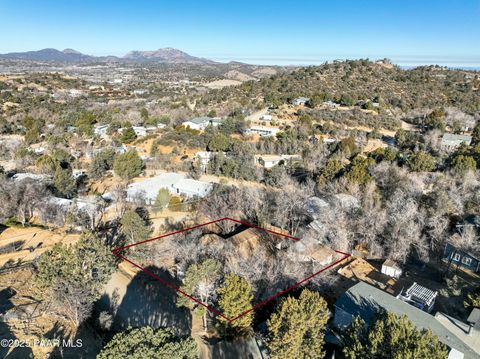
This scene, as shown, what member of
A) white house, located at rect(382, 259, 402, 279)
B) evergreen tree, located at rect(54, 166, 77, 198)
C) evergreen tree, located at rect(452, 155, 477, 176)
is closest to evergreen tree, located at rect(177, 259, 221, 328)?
white house, located at rect(382, 259, 402, 279)

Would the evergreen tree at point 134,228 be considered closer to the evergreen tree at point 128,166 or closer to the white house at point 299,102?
the evergreen tree at point 128,166

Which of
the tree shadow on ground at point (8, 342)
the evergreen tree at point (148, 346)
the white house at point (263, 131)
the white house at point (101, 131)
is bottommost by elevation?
the tree shadow on ground at point (8, 342)

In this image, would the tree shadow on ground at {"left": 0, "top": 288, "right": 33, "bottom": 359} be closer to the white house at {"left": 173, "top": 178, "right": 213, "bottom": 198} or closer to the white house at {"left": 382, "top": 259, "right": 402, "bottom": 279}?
the white house at {"left": 173, "top": 178, "right": 213, "bottom": 198}

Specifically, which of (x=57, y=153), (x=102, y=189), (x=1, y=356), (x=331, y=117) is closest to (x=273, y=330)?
(x=1, y=356)

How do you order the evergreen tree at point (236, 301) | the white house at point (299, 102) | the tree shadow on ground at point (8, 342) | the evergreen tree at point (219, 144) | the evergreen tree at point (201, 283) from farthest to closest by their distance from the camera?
the white house at point (299, 102) < the evergreen tree at point (219, 144) < the evergreen tree at point (201, 283) < the evergreen tree at point (236, 301) < the tree shadow on ground at point (8, 342)

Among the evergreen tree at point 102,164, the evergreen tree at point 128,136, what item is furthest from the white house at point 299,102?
the evergreen tree at point 102,164

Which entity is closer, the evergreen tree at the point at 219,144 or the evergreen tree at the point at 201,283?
the evergreen tree at the point at 201,283

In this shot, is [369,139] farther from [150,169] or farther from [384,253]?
[150,169]

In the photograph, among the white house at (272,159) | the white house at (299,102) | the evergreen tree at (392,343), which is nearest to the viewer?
the evergreen tree at (392,343)
